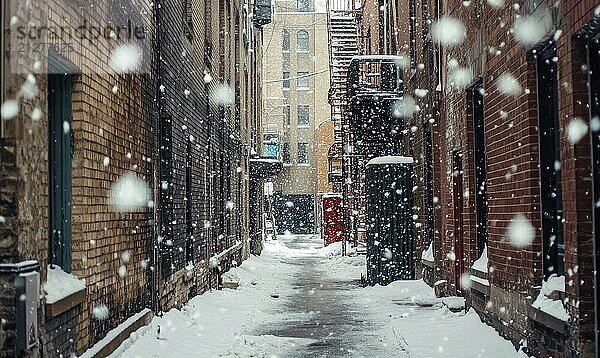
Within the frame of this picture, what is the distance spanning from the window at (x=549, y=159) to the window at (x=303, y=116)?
48.2m

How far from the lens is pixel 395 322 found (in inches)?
459

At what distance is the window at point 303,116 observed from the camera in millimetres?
56094

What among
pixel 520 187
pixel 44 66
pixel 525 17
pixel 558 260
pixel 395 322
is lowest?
pixel 395 322

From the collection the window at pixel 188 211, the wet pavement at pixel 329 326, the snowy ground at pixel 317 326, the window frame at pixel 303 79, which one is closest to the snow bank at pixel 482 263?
the snowy ground at pixel 317 326

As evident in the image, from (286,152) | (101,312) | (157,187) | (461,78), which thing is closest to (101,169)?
(101,312)

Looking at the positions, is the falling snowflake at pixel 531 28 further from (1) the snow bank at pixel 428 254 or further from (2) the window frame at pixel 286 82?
(2) the window frame at pixel 286 82

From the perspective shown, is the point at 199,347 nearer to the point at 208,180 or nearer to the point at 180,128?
the point at 180,128

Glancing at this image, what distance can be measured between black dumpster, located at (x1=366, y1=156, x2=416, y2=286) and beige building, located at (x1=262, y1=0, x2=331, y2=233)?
3653 centimetres

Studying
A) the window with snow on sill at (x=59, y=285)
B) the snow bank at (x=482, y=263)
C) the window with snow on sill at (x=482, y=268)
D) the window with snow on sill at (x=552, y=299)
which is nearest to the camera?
the window with snow on sill at (x=59, y=285)

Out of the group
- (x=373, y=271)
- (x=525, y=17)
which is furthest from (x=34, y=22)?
(x=373, y=271)

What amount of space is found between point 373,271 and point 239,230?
7568 millimetres

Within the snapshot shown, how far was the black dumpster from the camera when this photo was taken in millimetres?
17453

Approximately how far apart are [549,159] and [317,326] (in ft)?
15.8

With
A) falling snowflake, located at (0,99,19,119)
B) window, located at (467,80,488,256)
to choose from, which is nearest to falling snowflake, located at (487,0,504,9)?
window, located at (467,80,488,256)
